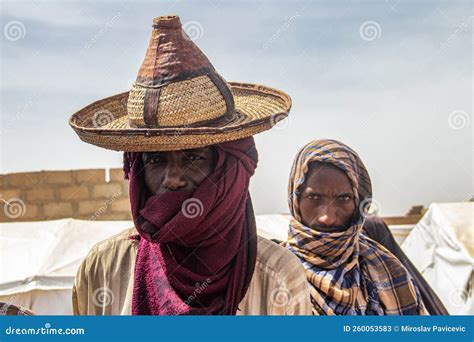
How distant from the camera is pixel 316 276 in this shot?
4.01 m

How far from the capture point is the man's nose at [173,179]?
2459 millimetres

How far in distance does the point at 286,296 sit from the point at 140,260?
0.48 m

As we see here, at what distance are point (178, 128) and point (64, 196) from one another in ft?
19.7

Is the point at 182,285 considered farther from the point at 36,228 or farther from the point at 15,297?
the point at 36,228

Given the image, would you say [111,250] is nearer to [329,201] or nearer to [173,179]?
[173,179]

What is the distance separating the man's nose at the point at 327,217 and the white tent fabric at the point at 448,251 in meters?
2.99

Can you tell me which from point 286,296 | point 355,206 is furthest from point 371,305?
point 286,296

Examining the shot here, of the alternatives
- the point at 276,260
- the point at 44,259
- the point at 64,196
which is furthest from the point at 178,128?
the point at 64,196

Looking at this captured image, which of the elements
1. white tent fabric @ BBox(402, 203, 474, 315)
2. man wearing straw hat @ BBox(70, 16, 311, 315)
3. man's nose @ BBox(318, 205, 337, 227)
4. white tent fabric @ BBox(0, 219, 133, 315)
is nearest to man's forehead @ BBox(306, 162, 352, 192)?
man's nose @ BBox(318, 205, 337, 227)

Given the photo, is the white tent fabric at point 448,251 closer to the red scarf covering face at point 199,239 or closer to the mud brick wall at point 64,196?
the mud brick wall at point 64,196

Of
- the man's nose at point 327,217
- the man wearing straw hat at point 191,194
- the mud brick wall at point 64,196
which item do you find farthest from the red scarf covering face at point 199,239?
the mud brick wall at point 64,196

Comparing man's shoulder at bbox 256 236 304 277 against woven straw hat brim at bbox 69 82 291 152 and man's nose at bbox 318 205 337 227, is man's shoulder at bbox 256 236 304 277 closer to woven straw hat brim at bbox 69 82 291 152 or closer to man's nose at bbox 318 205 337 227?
woven straw hat brim at bbox 69 82 291 152

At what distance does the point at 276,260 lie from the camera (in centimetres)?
257

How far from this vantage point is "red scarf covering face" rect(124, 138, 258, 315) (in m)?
2.46
